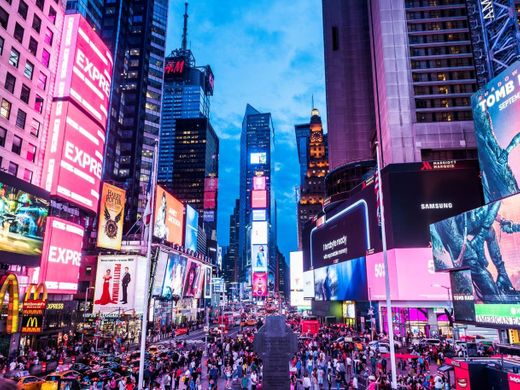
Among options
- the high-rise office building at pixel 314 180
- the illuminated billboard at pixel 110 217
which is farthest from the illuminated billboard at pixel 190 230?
the high-rise office building at pixel 314 180

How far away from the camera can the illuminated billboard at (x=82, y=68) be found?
44594 millimetres

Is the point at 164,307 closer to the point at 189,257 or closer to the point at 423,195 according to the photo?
the point at 189,257

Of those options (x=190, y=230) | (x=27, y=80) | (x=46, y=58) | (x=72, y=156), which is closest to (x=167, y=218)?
(x=190, y=230)

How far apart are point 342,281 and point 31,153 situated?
59775 millimetres

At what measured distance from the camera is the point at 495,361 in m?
20.8

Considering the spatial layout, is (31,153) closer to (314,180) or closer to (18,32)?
(18,32)

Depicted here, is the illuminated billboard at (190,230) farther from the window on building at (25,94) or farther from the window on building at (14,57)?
the window on building at (14,57)

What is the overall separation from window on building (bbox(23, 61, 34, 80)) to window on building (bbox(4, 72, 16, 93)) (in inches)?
76.0

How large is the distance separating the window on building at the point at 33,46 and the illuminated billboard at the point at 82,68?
9.78 feet

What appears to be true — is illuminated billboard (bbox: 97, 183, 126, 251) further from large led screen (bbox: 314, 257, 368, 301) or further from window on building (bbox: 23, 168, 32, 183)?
large led screen (bbox: 314, 257, 368, 301)

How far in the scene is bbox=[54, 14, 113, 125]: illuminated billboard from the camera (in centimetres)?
4459

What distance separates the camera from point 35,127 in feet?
139

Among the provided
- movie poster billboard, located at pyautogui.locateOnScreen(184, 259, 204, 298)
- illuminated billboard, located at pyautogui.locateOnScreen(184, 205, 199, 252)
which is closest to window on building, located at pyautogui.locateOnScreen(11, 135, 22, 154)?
movie poster billboard, located at pyautogui.locateOnScreen(184, 259, 204, 298)

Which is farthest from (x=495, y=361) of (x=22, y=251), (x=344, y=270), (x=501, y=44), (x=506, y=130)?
(x=344, y=270)
